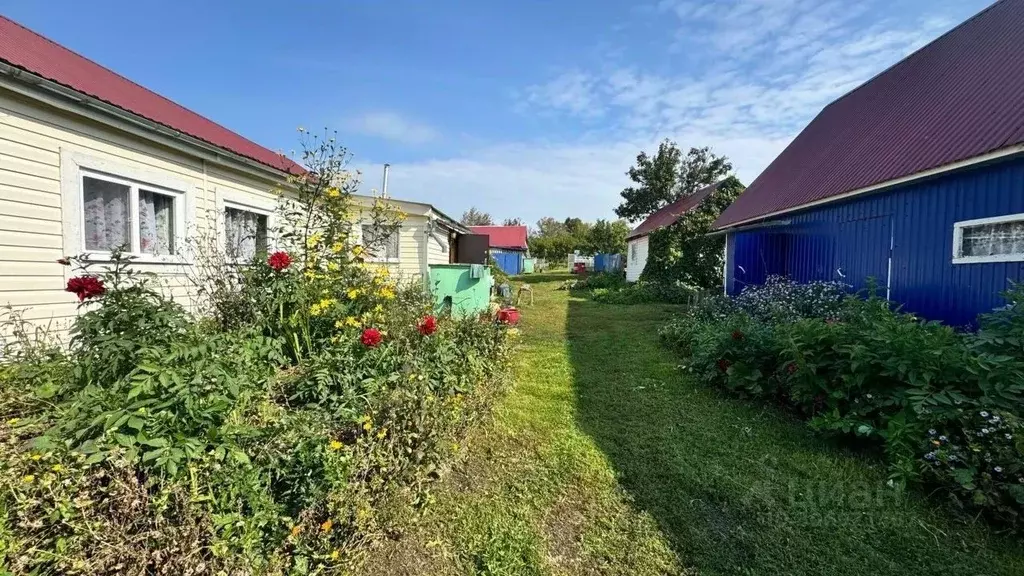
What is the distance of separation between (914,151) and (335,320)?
8.24 meters

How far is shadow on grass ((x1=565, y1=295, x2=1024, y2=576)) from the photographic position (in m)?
2.41

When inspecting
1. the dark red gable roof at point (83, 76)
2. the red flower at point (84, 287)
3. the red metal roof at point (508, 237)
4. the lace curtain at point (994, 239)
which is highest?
the red metal roof at point (508, 237)

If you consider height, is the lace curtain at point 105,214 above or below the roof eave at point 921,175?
below

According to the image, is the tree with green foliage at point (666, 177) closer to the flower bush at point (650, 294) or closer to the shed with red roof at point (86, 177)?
the flower bush at point (650, 294)

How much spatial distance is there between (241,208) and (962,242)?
10.4 m

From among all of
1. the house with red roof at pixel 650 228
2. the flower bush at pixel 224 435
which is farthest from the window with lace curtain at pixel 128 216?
the house with red roof at pixel 650 228

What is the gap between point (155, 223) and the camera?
5828 mm

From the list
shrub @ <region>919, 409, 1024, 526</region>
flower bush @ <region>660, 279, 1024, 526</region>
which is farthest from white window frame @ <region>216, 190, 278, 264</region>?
shrub @ <region>919, 409, 1024, 526</region>

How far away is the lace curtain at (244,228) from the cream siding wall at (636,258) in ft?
48.3

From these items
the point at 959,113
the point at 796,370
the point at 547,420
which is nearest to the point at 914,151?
the point at 959,113

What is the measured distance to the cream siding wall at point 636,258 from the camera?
19.8 m

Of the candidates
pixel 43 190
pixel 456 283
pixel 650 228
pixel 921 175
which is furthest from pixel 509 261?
pixel 43 190

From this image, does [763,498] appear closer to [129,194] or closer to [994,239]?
[994,239]

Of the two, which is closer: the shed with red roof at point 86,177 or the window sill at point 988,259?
the shed with red roof at point 86,177
